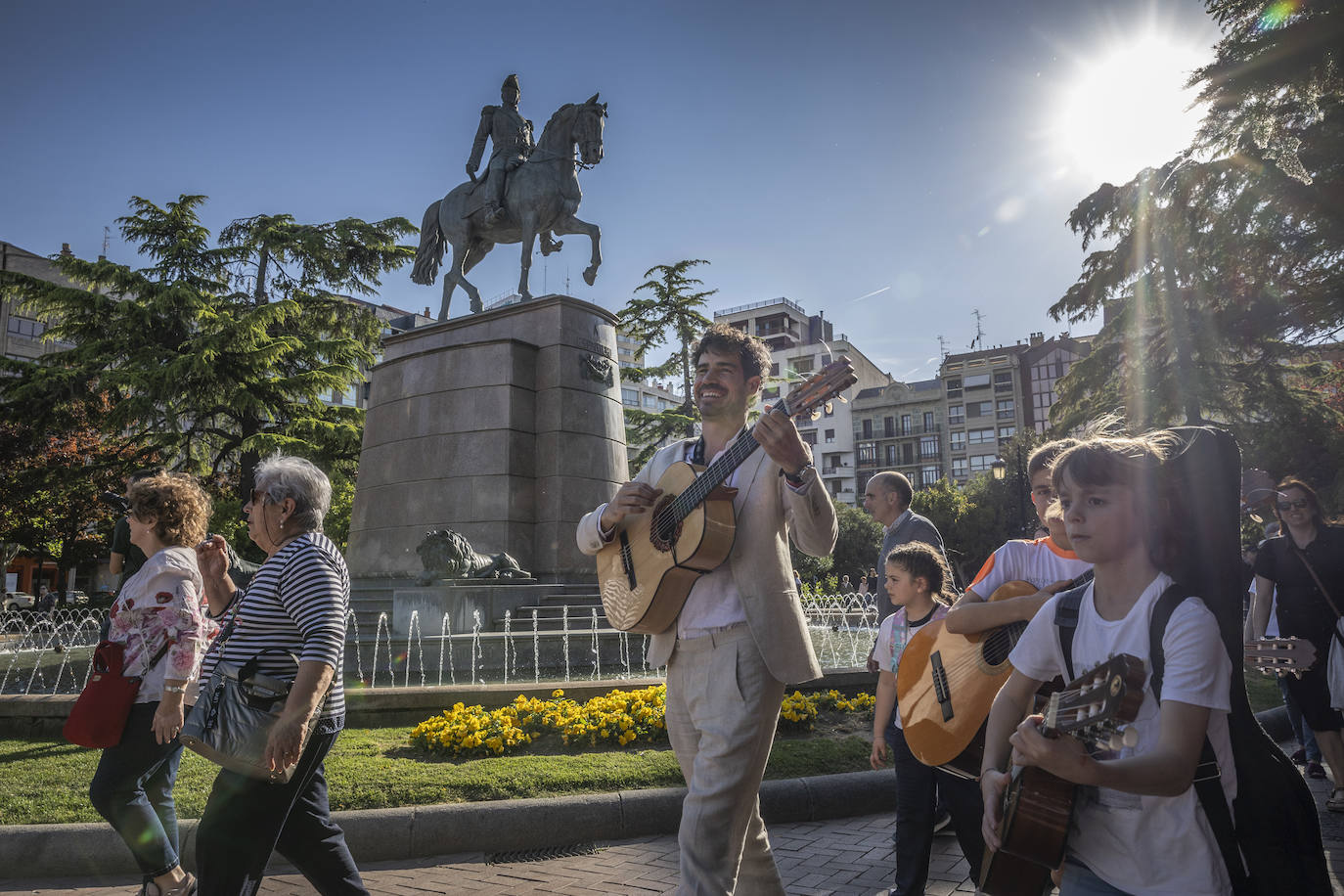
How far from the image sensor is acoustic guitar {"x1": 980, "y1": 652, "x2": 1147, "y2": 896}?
1842 millimetres

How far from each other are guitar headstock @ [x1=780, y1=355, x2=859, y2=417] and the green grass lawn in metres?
3.54

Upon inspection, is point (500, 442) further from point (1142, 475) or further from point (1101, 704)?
point (1101, 704)

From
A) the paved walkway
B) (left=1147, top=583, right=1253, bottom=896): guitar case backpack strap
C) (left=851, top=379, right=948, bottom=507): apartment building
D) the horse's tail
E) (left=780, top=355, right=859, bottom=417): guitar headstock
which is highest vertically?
(left=851, top=379, right=948, bottom=507): apartment building

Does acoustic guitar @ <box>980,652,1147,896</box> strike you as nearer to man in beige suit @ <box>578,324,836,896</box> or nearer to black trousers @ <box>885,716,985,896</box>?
man in beige suit @ <box>578,324,836,896</box>

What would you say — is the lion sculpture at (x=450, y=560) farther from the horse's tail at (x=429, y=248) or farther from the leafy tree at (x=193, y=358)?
the leafy tree at (x=193, y=358)

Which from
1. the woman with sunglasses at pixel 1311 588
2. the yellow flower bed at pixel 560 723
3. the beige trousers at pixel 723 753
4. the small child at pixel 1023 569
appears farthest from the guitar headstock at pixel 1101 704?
the yellow flower bed at pixel 560 723

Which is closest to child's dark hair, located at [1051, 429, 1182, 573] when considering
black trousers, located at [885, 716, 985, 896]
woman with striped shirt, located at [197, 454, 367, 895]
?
black trousers, located at [885, 716, 985, 896]

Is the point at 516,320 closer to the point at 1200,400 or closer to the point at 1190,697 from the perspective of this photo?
the point at 1190,697

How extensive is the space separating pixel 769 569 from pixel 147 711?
277cm

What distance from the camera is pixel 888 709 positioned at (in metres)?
4.36

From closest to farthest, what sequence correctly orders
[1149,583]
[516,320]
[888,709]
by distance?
[1149,583] → [888,709] → [516,320]

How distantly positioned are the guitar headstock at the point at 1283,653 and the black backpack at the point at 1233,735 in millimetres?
1269

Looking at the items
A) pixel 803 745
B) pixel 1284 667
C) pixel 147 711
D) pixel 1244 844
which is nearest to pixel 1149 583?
pixel 1244 844

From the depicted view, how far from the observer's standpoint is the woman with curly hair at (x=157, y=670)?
3.62 m
